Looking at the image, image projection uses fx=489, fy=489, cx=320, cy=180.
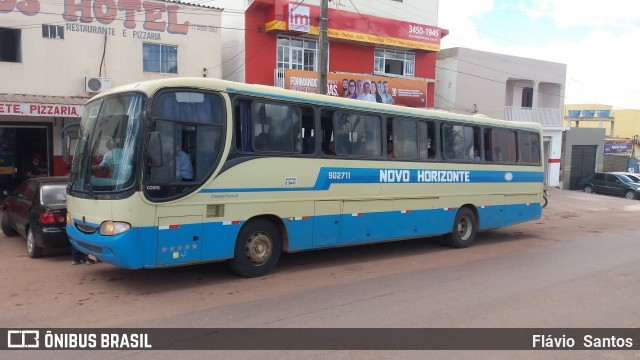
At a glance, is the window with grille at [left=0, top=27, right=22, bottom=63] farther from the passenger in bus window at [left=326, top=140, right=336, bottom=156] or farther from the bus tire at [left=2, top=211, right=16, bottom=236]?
the passenger in bus window at [left=326, top=140, right=336, bottom=156]

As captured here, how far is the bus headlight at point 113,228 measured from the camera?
6.49 m

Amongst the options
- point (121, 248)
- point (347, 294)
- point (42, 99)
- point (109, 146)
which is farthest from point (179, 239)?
point (42, 99)

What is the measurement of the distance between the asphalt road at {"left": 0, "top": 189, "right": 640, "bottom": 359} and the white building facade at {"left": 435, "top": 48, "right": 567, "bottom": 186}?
59.5 ft

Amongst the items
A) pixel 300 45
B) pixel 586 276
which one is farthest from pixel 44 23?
pixel 586 276

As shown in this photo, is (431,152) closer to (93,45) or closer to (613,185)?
(93,45)

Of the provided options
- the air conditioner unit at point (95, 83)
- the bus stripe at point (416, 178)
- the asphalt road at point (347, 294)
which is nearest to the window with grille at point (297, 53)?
the air conditioner unit at point (95, 83)

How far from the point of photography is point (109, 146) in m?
6.87

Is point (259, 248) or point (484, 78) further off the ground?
point (484, 78)

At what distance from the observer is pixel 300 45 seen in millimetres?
21172

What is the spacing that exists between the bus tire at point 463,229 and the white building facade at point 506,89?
16.7m

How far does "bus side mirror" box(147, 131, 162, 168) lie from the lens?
21.2 feet

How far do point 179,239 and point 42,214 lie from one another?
339 centimetres

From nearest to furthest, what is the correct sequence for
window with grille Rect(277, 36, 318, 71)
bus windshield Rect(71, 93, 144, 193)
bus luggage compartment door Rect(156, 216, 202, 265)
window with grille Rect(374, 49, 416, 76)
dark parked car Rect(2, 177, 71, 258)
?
bus windshield Rect(71, 93, 144, 193) < bus luggage compartment door Rect(156, 216, 202, 265) < dark parked car Rect(2, 177, 71, 258) < window with grille Rect(277, 36, 318, 71) < window with grille Rect(374, 49, 416, 76)

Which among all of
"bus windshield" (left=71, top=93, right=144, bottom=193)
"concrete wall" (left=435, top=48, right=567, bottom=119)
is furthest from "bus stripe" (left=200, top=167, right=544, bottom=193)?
"concrete wall" (left=435, top=48, right=567, bottom=119)
